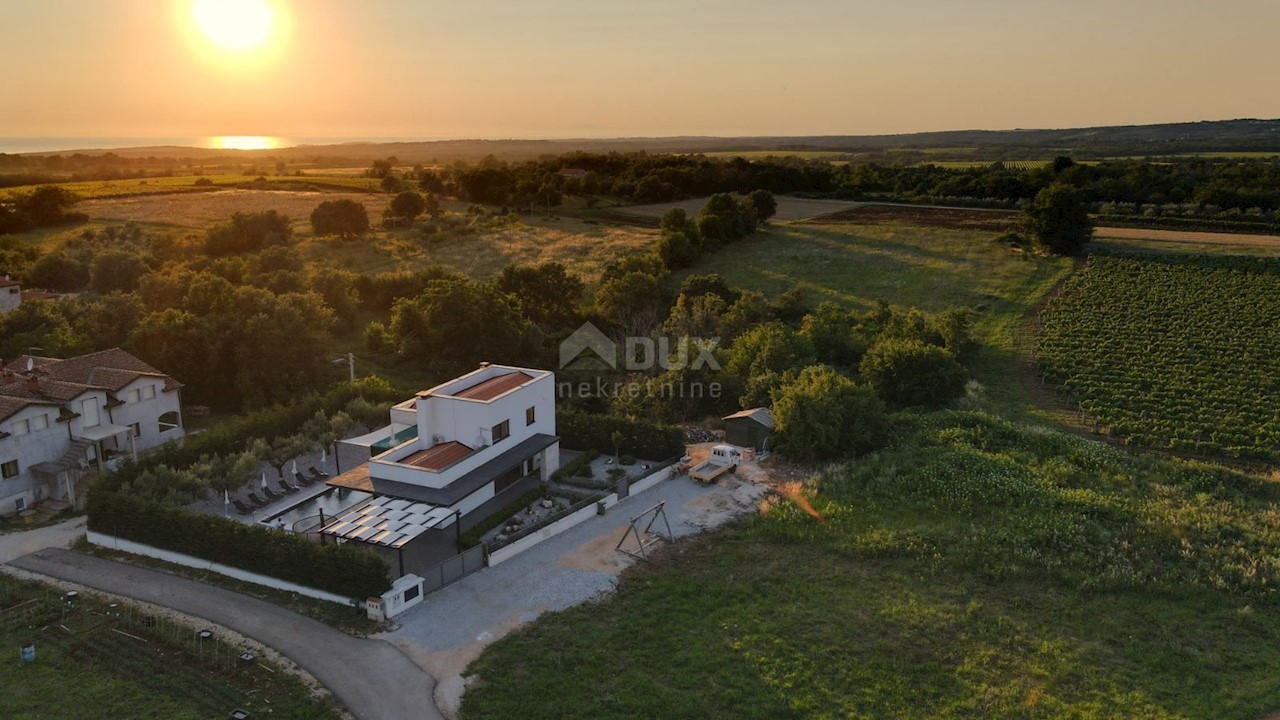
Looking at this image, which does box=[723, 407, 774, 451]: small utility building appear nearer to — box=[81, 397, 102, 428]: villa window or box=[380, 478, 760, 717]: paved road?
box=[380, 478, 760, 717]: paved road

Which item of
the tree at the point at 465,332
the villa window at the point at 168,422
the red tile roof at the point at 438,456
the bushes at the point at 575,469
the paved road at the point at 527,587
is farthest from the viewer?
the tree at the point at 465,332

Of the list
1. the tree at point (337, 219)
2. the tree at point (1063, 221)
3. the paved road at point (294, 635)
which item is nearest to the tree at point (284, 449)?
the paved road at point (294, 635)

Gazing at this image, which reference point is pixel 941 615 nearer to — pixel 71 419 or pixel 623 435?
pixel 623 435

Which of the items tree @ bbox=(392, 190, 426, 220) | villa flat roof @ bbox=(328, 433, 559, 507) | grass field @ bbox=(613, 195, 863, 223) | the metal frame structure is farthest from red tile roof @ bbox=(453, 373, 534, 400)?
tree @ bbox=(392, 190, 426, 220)

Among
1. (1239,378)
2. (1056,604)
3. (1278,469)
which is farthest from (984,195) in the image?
(1056,604)

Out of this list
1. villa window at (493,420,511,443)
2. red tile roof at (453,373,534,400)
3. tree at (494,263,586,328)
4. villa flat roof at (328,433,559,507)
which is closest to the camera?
villa flat roof at (328,433,559,507)

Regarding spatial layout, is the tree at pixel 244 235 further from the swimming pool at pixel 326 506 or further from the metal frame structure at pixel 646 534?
the metal frame structure at pixel 646 534
